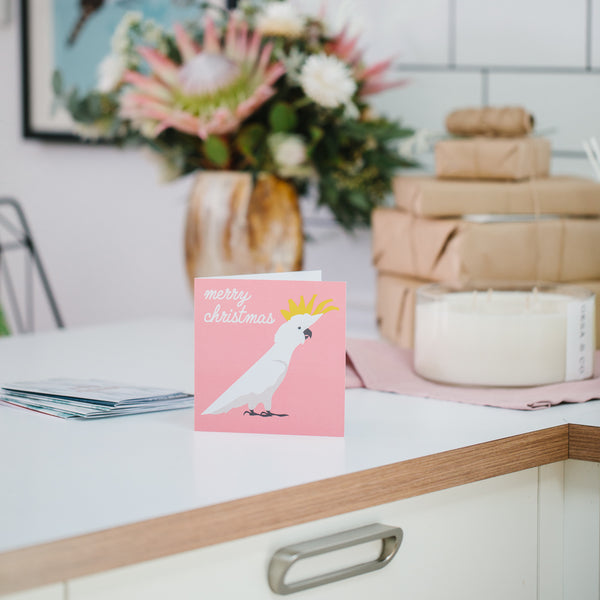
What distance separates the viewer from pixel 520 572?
828 mm

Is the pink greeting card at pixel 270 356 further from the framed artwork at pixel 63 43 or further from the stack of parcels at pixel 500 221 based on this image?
the framed artwork at pixel 63 43

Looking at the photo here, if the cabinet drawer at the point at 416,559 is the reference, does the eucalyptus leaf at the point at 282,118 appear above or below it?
above

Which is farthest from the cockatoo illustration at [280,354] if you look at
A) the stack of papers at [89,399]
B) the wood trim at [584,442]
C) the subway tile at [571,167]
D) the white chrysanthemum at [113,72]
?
the white chrysanthemum at [113,72]

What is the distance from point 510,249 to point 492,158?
127 mm

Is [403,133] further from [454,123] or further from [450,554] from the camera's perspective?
[450,554]

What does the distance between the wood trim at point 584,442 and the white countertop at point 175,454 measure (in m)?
0.01

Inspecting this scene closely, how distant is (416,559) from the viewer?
0.76m

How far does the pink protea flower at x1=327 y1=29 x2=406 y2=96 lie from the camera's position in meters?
1.47

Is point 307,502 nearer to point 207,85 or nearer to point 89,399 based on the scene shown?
point 89,399

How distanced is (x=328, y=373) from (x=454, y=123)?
613 mm

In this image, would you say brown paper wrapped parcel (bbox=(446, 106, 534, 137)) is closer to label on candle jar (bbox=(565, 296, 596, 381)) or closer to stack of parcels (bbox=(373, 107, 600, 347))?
stack of parcels (bbox=(373, 107, 600, 347))

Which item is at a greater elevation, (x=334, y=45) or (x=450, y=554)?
(x=334, y=45)

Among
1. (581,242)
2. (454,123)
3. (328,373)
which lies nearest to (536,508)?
(328,373)

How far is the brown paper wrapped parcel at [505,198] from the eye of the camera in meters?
1.20
